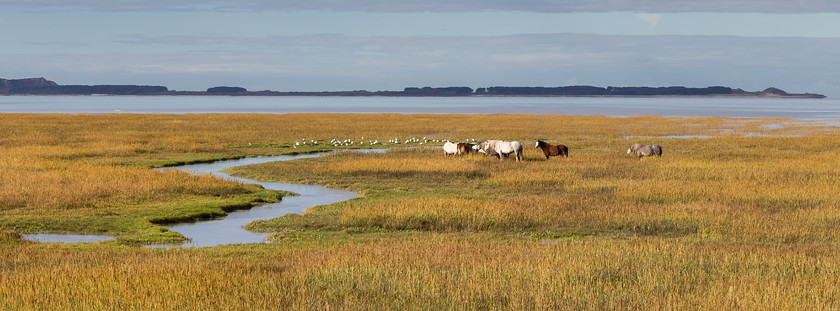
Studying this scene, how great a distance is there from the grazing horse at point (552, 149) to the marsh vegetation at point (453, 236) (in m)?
0.55

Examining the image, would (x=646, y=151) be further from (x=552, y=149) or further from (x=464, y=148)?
(x=464, y=148)

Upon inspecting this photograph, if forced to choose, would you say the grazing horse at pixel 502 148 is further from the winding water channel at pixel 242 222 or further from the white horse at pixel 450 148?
the winding water channel at pixel 242 222

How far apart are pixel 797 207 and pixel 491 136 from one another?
3825 centimetres

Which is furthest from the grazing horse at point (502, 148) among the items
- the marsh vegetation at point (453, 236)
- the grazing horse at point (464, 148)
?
the marsh vegetation at point (453, 236)

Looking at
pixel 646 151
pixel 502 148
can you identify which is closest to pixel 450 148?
pixel 502 148

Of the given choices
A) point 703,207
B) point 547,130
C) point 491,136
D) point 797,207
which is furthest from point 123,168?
point 547,130

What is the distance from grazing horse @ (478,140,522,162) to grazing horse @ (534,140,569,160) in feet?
5.39

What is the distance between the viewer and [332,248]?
15.2 metres

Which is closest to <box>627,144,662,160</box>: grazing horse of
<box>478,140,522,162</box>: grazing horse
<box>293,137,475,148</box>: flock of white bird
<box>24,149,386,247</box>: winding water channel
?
<box>478,140,522,162</box>: grazing horse

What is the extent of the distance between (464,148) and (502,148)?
7.12 feet

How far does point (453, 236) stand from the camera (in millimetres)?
17188

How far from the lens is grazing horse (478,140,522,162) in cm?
3503

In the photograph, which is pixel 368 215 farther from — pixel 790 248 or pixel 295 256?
pixel 790 248

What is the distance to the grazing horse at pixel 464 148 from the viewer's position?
121 ft
